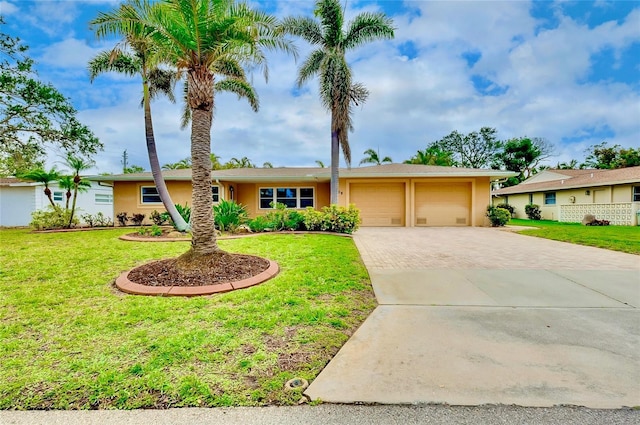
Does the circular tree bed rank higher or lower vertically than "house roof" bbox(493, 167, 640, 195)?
lower

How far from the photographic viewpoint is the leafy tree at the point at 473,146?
131 ft

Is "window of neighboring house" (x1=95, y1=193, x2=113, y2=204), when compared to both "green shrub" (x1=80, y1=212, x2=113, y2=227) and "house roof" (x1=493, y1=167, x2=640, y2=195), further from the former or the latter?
"house roof" (x1=493, y1=167, x2=640, y2=195)

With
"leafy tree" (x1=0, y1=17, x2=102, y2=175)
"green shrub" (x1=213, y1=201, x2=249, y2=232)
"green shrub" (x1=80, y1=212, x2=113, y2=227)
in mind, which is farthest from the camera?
"green shrub" (x1=80, y1=212, x2=113, y2=227)

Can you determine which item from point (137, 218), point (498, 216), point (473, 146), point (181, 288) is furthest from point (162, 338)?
point (473, 146)

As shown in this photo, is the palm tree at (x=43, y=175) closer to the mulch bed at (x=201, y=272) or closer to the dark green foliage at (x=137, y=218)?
the dark green foliage at (x=137, y=218)

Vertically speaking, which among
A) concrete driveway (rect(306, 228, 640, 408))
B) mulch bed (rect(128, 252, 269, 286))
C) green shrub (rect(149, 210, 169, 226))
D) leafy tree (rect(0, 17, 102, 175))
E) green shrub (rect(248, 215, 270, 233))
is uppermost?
leafy tree (rect(0, 17, 102, 175))

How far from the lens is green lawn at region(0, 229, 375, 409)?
212 cm

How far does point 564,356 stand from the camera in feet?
8.71

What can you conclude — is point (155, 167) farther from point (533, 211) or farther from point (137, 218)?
point (533, 211)

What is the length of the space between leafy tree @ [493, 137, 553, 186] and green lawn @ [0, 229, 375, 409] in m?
39.6

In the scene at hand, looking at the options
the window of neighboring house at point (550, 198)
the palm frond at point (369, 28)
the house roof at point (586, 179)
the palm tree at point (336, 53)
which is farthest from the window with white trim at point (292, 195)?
the window of neighboring house at point (550, 198)

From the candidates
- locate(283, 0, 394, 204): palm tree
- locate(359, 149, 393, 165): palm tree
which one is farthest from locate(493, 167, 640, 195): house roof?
locate(283, 0, 394, 204): palm tree

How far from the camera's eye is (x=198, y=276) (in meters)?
4.89

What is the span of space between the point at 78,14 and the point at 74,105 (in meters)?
7.46
